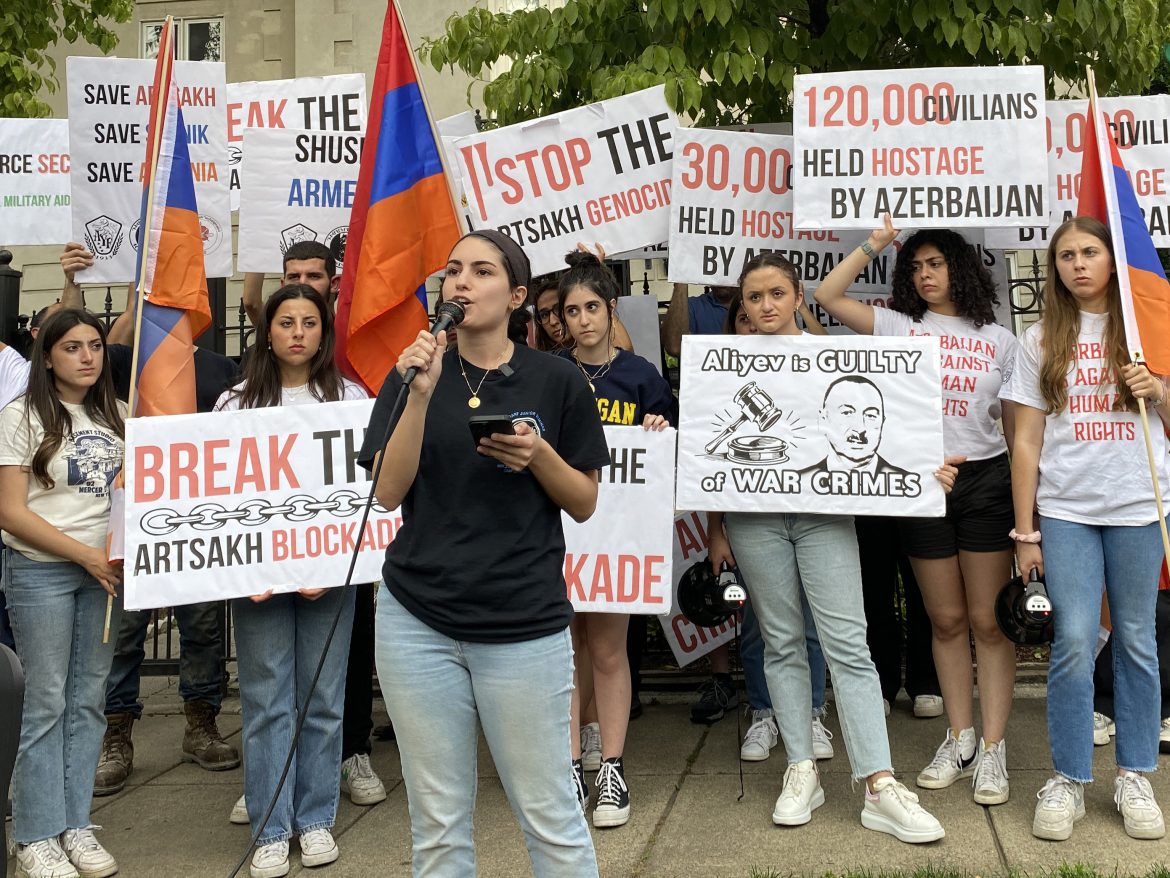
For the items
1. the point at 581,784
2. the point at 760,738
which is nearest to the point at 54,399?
the point at 581,784

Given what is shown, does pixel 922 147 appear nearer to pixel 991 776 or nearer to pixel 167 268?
pixel 991 776

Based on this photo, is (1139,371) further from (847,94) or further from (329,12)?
(329,12)

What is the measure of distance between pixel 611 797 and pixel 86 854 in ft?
6.66

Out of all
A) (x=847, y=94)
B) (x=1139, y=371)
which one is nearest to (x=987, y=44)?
(x=847, y=94)

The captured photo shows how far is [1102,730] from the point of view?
237 inches

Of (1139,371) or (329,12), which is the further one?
(329,12)

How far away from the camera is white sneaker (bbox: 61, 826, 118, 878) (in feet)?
15.8

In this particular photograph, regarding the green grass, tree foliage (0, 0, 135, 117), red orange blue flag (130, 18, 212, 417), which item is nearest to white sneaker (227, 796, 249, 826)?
red orange blue flag (130, 18, 212, 417)

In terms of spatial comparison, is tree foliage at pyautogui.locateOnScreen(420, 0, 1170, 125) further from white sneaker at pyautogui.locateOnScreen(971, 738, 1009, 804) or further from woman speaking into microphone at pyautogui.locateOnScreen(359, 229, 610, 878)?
woman speaking into microphone at pyautogui.locateOnScreen(359, 229, 610, 878)

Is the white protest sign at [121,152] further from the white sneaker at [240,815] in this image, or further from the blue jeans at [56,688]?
the white sneaker at [240,815]

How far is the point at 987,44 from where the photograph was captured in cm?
692

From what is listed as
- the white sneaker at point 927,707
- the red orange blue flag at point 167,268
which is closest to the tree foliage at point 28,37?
the red orange blue flag at point 167,268

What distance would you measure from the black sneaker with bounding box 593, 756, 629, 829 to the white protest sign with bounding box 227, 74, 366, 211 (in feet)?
12.7

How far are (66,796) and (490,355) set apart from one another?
2787 millimetres
